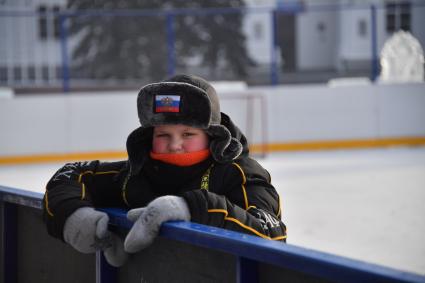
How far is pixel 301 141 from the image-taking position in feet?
32.4

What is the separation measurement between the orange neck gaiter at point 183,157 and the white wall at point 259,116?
25.7 feet

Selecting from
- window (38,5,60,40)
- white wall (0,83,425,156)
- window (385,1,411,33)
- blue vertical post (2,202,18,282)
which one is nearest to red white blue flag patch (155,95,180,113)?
blue vertical post (2,202,18,282)

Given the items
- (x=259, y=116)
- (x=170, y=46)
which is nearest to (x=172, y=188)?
(x=259, y=116)

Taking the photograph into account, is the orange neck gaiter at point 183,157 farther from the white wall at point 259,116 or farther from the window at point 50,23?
the window at point 50,23

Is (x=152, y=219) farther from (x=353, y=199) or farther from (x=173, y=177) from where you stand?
(x=353, y=199)

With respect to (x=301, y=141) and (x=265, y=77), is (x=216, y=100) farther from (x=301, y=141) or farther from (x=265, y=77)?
(x=265, y=77)

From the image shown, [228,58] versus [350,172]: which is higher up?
[228,58]

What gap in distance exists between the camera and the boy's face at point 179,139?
156 centimetres

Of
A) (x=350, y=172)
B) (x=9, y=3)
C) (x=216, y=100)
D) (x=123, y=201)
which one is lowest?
(x=350, y=172)

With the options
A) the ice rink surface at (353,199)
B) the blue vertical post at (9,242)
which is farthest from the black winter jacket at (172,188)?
the ice rink surface at (353,199)

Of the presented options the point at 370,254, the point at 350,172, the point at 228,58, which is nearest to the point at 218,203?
the point at 370,254

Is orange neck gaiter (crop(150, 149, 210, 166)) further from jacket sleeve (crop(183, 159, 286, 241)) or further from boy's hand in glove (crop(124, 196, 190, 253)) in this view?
boy's hand in glove (crop(124, 196, 190, 253))

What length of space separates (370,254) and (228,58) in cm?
1515

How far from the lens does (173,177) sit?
62.5 inches
